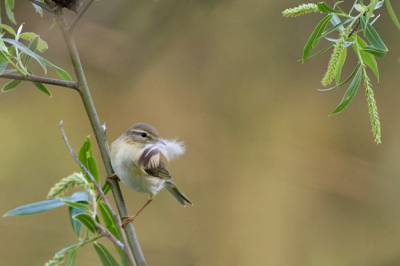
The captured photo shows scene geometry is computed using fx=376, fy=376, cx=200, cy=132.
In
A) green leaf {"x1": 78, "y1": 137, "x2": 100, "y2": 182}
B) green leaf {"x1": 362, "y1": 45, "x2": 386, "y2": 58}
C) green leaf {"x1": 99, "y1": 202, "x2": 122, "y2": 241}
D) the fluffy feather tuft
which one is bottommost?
green leaf {"x1": 99, "y1": 202, "x2": 122, "y2": 241}

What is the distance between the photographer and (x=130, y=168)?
1368mm

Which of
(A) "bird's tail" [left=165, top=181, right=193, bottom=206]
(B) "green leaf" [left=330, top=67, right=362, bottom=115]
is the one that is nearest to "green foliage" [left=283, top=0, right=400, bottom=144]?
(B) "green leaf" [left=330, top=67, right=362, bottom=115]

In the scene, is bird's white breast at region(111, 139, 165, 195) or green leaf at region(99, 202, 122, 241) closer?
green leaf at region(99, 202, 122, 241)

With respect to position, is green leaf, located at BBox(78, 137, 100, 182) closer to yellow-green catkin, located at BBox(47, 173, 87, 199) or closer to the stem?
the stem

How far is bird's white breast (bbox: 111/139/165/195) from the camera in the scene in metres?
1.34

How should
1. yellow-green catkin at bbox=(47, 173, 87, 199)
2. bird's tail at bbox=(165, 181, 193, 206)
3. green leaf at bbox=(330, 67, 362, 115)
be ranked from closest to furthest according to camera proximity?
yellow-green catkin at bbox=(47, 173, 87, 199) < green leaf at bbox=(330, 67, 362, 115) < bird's tail at bbox=(165, 181, 193, 206)

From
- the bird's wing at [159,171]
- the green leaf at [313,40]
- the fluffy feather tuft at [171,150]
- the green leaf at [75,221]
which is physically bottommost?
the bird's wing at [159,171]

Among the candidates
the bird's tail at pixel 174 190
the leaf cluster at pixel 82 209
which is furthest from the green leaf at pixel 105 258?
the bird's tail at pixel 174 190

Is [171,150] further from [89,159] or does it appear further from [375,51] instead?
[375,51]

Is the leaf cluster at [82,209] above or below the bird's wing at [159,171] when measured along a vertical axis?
above

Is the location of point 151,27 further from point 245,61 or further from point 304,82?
point 304,82

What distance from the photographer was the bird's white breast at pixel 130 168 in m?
1.34

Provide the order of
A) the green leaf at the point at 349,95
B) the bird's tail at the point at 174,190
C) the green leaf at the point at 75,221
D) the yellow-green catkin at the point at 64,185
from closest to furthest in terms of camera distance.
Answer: the yellow-green catkin at the point at 64,185, the green leaf at the point at 349,95, the green leaf at the point at 75,221, the bird's tail at the point at 174,190

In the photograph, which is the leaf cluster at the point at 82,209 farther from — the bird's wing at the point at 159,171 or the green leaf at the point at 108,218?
the bird's wing at the point at 159,171
